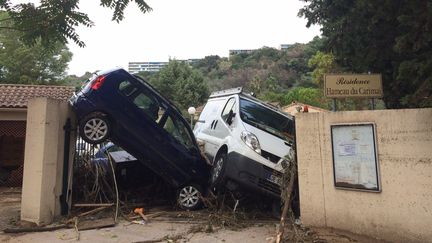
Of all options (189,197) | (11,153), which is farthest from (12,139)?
(189,197)

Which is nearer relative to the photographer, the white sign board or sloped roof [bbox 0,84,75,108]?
the white sign board

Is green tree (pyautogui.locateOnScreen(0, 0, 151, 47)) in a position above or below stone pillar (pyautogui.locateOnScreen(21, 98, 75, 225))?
above

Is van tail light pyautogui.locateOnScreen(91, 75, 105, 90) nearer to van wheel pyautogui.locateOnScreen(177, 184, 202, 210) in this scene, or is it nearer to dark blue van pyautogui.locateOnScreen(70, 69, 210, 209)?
dark blue van pyautogui.locateOnScreen(70, 69, 210, 209)

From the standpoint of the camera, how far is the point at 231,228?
7535 mm

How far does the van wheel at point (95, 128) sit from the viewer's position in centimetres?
843

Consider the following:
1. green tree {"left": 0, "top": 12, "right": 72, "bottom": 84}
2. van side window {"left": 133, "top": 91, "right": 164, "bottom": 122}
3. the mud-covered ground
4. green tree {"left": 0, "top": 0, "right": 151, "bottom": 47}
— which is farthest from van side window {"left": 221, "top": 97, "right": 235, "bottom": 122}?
green tree {"left": 0, "top": 12, "right": 72, "bottom": 84}

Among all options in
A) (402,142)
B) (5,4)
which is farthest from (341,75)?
(5,4)

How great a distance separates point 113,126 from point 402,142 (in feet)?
17.3

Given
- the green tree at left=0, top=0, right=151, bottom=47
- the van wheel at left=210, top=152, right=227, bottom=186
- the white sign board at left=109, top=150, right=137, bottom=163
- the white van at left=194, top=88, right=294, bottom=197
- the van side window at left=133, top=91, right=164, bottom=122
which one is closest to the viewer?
the green tree at left=0, top=0, right=151, bottom=47

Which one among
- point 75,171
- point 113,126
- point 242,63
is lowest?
point 75,171

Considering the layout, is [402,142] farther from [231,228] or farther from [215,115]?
[215,115]

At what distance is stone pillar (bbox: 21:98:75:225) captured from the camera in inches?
303

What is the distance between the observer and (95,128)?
8.48 meters

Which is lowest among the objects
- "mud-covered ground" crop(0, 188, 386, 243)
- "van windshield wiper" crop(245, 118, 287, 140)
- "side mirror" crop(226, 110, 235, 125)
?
"mud-covered ground" crop(0, 188, 386, 243)
